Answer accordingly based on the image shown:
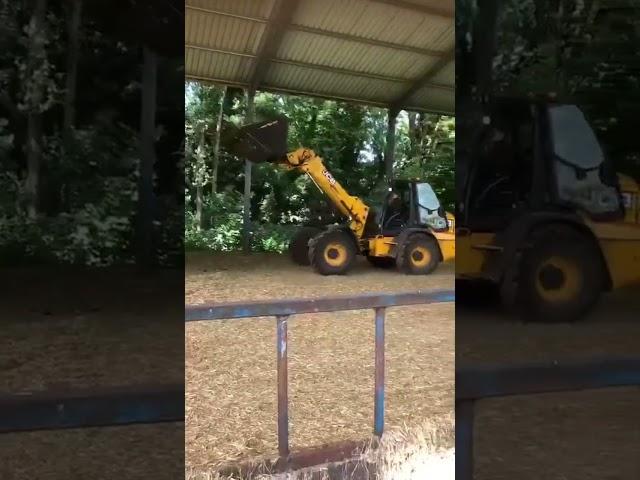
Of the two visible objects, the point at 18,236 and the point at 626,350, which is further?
the point at 626,350

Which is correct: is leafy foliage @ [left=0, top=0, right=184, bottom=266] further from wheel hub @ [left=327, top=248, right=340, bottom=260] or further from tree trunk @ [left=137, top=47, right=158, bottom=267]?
wheel hub @ [left=327, top=248, right=340, bottom=260]

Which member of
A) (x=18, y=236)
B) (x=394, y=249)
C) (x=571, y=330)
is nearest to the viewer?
(x=18, y=236)

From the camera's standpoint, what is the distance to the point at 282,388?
1403 millimetres

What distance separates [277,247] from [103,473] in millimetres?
629

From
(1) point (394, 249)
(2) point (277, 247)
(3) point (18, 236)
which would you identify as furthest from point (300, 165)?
(3) point (18, 236)

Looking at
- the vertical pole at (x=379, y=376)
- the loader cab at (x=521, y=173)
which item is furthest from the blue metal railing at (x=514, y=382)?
the vertical pole at (x=379, y=376)

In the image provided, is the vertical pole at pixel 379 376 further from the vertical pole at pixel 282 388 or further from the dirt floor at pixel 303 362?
the vertical pole at pixel 282 388

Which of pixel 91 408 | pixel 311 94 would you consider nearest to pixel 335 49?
pixel 311 94

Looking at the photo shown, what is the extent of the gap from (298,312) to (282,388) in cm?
18

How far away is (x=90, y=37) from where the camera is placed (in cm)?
93

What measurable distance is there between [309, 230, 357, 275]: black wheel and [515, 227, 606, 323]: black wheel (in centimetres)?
49

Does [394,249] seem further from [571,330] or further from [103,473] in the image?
[103,473]

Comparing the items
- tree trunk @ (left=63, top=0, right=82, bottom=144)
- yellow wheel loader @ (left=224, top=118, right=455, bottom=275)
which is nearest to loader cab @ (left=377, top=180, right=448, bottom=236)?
yellow wheel loader @ (left=224, top=118, right=455, bottom=275)

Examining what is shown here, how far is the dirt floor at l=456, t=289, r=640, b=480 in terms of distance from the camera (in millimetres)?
1086
